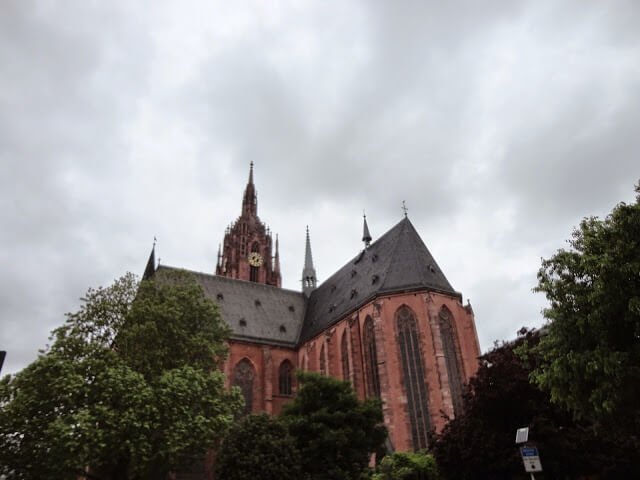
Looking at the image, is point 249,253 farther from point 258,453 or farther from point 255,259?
point 258,453

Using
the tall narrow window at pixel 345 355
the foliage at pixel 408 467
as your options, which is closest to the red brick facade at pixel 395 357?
the tall narrow window at pixel 345 355

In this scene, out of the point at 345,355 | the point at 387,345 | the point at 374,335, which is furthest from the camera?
the point at 345,355

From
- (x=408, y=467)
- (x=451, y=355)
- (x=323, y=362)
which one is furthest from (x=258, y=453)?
(x=323, y=362)

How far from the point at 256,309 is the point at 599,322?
104 feet

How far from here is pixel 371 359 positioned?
28891mm

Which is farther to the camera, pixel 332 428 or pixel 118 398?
pixel 332 428

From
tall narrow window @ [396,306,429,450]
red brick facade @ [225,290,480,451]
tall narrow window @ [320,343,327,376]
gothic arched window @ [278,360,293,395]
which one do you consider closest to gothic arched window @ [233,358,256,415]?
red brick facade @ [225,290,480,451]

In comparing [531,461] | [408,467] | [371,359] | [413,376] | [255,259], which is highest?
[255,259]

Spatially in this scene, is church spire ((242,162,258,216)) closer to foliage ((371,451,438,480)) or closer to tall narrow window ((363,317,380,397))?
tall narrow window ((363,317,380,397))

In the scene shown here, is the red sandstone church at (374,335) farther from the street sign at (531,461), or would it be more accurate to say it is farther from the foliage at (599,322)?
the street sign at (531,461)

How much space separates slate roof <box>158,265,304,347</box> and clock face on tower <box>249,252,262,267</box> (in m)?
7.30

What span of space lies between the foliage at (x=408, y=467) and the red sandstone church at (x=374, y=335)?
3744mm

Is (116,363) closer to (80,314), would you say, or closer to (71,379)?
(71,379)

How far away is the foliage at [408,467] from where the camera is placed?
18825 mm
